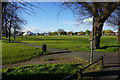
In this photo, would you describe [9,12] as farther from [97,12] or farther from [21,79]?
[97,12]

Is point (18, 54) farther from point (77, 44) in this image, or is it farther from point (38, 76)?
point (77, 44)

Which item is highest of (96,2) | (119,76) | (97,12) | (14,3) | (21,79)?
(96,2)

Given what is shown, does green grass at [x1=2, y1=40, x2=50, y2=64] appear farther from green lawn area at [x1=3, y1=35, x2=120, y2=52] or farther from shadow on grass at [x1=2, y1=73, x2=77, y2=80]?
green lawn area at [x1=3, y1=35, x2=120, y2=52]

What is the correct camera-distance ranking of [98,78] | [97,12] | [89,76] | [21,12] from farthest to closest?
1. [97,12]
2. [21,12]
3. [89,76]
4. [98,78]

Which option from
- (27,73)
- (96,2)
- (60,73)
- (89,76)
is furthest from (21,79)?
(96,2)

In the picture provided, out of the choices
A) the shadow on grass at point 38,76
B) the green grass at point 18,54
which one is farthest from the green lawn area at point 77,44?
the shadow on grass at point 38,76

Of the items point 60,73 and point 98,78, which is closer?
point 98,78

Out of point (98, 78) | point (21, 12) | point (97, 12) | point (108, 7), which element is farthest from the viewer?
point (97, 12)

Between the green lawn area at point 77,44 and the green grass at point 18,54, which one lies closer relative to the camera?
the green grass at point 18,54

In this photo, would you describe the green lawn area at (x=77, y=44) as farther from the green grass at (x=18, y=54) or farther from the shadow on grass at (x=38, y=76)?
the shadow on grass at (x=38, y=76)

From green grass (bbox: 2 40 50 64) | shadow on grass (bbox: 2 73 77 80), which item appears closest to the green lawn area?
green grass (bbox: 2 40 50 64)

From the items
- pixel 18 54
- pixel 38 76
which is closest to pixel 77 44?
pixel 18 54

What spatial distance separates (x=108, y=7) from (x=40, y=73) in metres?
9.24

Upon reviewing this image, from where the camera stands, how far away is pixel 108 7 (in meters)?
9.55
